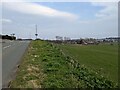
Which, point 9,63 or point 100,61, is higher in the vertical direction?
point 9,63

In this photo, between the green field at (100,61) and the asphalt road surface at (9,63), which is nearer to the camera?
the asphalt road surface at (9,63)

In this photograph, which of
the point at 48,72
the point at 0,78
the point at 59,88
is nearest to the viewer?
the point at 59,88

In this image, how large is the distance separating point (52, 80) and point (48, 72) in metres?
2.47

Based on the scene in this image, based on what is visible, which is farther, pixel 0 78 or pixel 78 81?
pixel 0 78

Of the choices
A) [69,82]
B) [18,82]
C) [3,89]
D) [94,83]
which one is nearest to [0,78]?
[18,82]

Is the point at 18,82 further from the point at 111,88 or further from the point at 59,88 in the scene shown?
the point at 111,88

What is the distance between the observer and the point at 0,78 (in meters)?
11.8

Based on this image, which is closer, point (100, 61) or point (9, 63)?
point (9, 63)

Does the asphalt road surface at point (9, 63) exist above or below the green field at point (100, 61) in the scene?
above

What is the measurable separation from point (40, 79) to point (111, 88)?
2.72 m

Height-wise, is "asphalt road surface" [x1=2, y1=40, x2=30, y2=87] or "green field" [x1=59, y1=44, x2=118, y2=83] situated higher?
"asphalt road surface" [x1=2, y1=40, x2=30, y2=87]

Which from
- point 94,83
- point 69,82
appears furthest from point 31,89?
point 94,83

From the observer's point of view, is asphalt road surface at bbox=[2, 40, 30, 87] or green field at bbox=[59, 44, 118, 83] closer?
asphalt road surface at bbox=[2, 40, 30, 87]

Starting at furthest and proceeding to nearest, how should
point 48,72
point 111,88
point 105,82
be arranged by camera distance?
point 48,72 → point 105,82 → point 111,88
